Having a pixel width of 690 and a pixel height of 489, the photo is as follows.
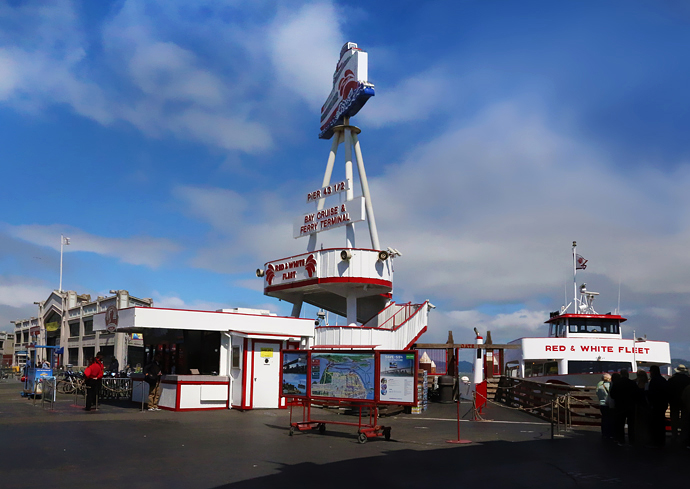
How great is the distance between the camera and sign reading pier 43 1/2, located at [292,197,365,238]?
30.2m

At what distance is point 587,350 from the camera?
3073cm

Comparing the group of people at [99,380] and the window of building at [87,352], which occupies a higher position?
the group of people at [99,380]

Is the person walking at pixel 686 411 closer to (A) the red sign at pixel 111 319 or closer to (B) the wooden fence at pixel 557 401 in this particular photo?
(B) the wooden fence at pixel 557 401

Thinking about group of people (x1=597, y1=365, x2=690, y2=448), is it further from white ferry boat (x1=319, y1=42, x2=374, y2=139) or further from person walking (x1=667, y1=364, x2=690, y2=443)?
white ferry boat (x1=319, y1=42, x2=374, y2=139)

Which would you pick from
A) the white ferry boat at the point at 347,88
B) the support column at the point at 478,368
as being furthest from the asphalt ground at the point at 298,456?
the white ferry boat at the point at 347,88

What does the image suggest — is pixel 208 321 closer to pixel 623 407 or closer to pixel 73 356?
pixel 623 407

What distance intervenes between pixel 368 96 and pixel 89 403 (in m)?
19.1

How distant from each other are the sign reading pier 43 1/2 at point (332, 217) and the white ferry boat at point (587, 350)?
10314 mm

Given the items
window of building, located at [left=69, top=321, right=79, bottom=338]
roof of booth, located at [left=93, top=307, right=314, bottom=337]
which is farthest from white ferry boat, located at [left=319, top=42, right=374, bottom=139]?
window of building, located at [left=69, top=321, right=79, bottom=338]

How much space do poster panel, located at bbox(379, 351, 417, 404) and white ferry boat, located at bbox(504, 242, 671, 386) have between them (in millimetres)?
16116

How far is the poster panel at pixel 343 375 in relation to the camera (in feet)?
49.1

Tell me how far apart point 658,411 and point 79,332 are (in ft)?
185

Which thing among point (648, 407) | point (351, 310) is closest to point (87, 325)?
point (351, 310)

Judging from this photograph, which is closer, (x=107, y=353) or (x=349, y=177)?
(x=349, y=177)
